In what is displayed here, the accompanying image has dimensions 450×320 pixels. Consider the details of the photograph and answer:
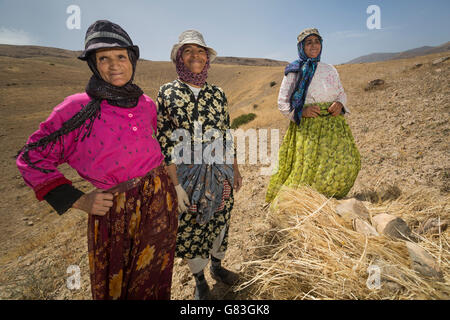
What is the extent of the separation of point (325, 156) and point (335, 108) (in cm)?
58

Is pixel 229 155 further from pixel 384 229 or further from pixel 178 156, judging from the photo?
pixel 384 229

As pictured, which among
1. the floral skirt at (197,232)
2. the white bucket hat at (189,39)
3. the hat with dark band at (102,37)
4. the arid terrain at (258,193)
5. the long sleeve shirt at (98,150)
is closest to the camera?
the long sleeve shirt at (98,150)

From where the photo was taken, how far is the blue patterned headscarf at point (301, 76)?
8.18 ft

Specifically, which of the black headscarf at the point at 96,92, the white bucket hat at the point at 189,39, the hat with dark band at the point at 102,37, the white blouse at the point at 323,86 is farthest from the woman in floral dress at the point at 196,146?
the white blouse at the point at 323,86

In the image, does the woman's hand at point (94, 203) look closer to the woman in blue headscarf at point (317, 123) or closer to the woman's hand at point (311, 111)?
→ the woman in blue headscarf at point (317, 123)

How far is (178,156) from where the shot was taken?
1.66 metres

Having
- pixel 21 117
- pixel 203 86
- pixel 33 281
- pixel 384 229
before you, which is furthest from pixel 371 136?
pixel 21 117

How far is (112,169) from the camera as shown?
3.98 feet

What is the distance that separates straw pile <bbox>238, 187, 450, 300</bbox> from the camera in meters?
1.24

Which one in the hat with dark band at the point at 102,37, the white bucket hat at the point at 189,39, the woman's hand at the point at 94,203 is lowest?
the woman's hand at the point at 94,203

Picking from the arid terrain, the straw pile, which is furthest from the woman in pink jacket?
the arid terrain

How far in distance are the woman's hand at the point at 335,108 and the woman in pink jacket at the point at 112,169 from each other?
2064 mm

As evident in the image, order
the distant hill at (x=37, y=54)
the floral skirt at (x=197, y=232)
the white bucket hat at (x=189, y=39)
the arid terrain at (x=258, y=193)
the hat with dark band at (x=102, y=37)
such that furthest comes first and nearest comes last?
the distant hill at (x=37, y=54), the arid terrain at (x=258, y=193), the floral skirt at (x=197, y=232), the white bucket hat at (x=189, y=39), the hat with dark band at (x=102, y=37)

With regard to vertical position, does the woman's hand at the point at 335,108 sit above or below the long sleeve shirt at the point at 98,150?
above
